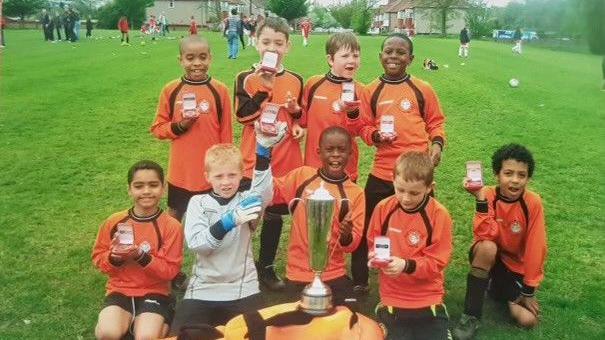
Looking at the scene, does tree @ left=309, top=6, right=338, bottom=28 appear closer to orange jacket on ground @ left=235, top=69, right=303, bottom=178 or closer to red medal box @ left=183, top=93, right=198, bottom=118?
orange jacket on ground @ left=235, top=69, right=303, bottom=178

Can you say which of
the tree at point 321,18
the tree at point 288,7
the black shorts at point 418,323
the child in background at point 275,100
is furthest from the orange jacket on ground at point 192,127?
the tree at point 288,7

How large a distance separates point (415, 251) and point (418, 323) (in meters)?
0.45

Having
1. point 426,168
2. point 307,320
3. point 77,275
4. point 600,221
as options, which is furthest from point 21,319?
point 600,221

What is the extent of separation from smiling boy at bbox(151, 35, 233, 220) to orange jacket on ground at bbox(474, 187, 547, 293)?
6.89 ft

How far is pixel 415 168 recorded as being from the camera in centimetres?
396

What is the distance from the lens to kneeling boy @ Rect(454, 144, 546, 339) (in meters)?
4.41

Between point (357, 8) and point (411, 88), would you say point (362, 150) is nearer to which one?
point (411, 88)

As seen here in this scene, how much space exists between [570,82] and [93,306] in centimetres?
389

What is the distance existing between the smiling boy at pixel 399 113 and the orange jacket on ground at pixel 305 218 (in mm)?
533

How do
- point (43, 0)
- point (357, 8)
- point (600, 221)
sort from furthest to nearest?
point (43, 0), point (357, 8), point (600, 221)

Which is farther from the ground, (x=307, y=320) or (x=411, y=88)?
(x=411, y=88)

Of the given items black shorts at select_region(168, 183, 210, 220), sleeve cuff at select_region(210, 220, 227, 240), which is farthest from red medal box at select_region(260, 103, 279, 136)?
black shorts at select_region(168, 183, 210, 220)

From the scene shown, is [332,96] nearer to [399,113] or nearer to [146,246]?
[399,113]

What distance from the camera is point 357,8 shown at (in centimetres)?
2656
